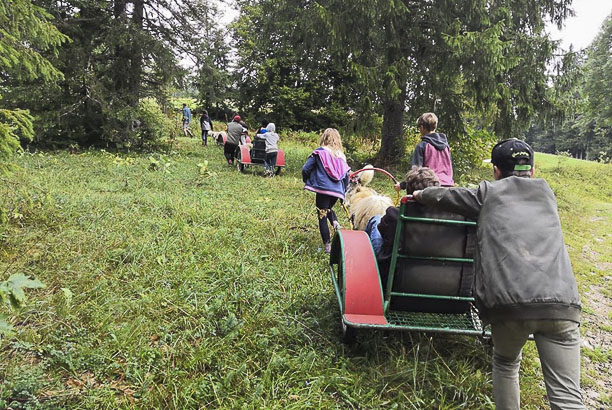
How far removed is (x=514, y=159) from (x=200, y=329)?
8.34 feet

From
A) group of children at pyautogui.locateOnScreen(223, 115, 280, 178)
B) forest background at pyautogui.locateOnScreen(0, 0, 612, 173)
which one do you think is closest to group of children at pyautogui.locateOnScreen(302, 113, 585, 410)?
forest background at pyautogui.locateOnScreen(0, 0, 612, 173)

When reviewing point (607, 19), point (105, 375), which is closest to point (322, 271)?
point (105, 375)

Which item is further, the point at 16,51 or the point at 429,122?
the point at 429,122

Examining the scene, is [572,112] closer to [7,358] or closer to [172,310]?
[172,310]

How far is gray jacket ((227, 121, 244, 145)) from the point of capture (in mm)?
12320

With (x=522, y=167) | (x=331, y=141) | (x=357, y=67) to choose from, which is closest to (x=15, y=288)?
(x=522, y=167)

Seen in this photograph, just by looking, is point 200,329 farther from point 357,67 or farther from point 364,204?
point 357,67

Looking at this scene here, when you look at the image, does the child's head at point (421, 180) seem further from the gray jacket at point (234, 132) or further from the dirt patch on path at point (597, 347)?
the gray jacket at point (234, 132)

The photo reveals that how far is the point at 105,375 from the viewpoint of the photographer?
8.48 ft

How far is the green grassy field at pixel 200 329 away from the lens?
2.54 meters

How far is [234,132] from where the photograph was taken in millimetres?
12359

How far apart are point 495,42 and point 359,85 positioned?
3.38m

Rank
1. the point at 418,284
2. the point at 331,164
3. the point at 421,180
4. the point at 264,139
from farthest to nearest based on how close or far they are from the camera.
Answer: the point at 264,139 → the point at 331,164 → the point at 421,180 → the point at 418,284

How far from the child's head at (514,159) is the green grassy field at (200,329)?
1.56 metres
